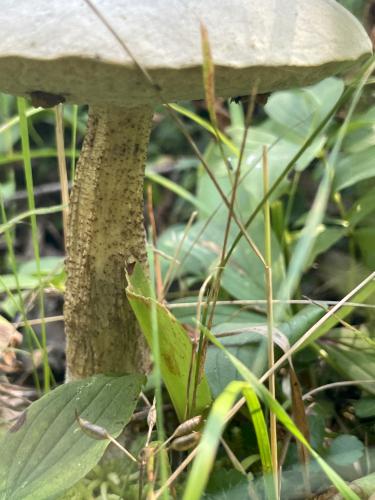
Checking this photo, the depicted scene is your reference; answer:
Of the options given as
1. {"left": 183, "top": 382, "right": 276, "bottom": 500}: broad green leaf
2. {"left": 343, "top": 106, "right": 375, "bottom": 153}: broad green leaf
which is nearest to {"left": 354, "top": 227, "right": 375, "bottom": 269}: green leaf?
{"left": 343, "top": 106, "right": 375, "bottom": 153}: broad green leaf

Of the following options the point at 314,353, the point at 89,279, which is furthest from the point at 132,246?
the point at 314,353

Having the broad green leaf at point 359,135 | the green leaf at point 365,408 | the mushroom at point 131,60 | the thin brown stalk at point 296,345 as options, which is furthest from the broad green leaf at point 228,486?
the broad green leaf at point 359,135

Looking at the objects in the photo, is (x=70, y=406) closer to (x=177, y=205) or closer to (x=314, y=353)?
(x=314, y=353)

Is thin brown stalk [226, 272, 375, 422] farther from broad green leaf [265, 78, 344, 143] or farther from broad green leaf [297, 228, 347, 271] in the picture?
broad green leaf [265, 78, 344, 143]

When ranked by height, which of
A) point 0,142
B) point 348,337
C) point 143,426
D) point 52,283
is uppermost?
point 0,142

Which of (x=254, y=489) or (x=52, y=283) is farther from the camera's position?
(x=52, y=283)

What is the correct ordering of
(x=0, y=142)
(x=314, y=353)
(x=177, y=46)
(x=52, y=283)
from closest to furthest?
(x=177, y=46), (x=314, y=353), (x=52, y=283), (x=0, y=142)

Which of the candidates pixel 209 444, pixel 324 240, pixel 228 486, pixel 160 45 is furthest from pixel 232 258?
pixel 209 444

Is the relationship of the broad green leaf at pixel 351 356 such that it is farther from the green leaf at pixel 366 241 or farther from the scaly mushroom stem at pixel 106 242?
the scaly mushroom stem at pixel 106 242
